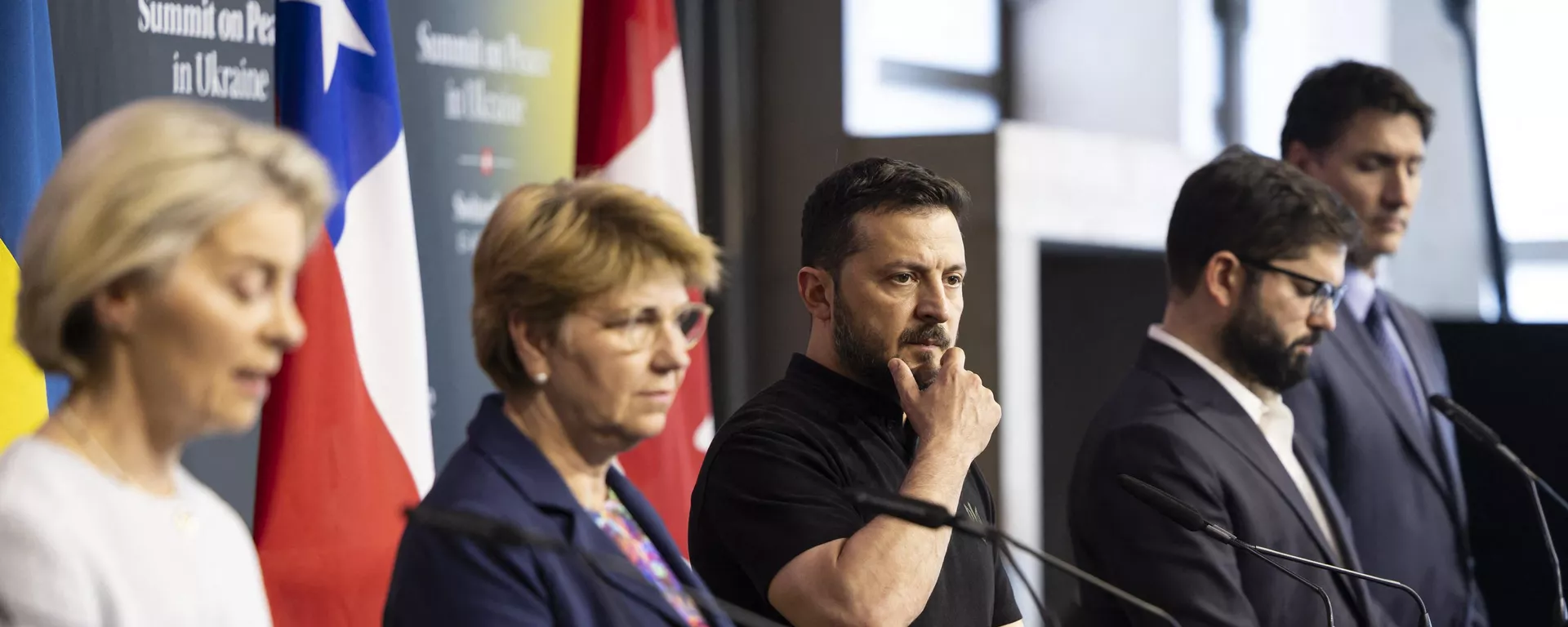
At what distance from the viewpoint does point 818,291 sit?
7.20ft

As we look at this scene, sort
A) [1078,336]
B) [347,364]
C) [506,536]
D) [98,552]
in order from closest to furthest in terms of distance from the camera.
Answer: [98,552]
[506,536]
[347,364]
[1078,336]

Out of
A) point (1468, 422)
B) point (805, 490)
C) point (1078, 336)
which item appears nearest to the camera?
point (805, 490)

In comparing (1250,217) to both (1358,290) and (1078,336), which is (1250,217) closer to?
(1358,290)

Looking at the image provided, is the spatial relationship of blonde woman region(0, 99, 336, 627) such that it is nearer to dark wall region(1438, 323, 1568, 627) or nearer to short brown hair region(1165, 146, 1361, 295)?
short brown hair region(1165, 146, 1361, 295)

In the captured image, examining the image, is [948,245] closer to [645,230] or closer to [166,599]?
[645,230]

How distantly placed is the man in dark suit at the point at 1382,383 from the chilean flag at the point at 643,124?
48.5 inches

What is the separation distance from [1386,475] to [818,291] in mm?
1415

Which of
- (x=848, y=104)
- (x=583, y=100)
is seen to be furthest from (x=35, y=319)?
(x=848, y=104)

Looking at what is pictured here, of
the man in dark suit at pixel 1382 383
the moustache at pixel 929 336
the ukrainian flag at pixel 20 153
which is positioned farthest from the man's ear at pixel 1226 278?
the ukrainian flag at pixel 20 153

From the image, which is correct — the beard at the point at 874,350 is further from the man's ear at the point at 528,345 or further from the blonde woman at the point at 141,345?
the blonde woman at the point at 141,345

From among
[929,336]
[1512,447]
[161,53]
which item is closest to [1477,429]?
[929,336]

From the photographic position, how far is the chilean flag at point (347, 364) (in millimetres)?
2580

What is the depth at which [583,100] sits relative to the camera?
3.36m

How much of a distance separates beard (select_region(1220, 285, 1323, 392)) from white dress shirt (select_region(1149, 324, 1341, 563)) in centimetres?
3
